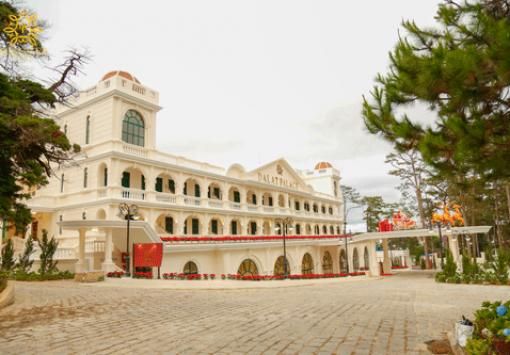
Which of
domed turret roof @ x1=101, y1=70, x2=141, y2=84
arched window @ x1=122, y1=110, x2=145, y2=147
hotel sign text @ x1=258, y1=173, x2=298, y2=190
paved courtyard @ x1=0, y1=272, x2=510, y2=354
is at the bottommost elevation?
paved courtyard @ x1=0, y1=272, x2=510, y2=354

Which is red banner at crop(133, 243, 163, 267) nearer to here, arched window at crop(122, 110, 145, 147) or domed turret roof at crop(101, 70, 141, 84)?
arched window at crop(122, 110, 145, 147)

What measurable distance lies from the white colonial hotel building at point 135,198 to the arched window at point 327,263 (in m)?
4.66

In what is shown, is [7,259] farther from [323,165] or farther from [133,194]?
[323,165]

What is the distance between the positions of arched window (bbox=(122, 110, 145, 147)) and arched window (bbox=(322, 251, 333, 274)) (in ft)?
78.5

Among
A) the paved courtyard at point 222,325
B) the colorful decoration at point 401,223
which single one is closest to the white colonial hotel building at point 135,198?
the colorful decoration at point 401,223

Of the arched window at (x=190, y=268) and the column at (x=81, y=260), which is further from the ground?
the column at (x=81, y=260)

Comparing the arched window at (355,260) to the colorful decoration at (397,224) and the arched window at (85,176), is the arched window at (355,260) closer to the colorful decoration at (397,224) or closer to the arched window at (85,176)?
the colorful decoration at (397,224)

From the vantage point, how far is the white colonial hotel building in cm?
2355

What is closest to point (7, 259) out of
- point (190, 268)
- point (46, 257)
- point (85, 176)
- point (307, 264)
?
point (46, 257)

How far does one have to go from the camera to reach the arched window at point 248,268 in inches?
1177

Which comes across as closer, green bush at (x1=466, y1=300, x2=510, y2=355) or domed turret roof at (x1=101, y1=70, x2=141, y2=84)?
green bush at (x1=466, y1=300, x2=510, y2=355)

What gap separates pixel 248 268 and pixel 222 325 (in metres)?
23.4

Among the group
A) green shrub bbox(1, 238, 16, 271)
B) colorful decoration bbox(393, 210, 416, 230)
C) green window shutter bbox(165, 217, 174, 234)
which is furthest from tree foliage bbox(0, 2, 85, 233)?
colorful decoration bbox(393, 210, 416, 230)

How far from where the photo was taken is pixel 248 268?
30.6m
